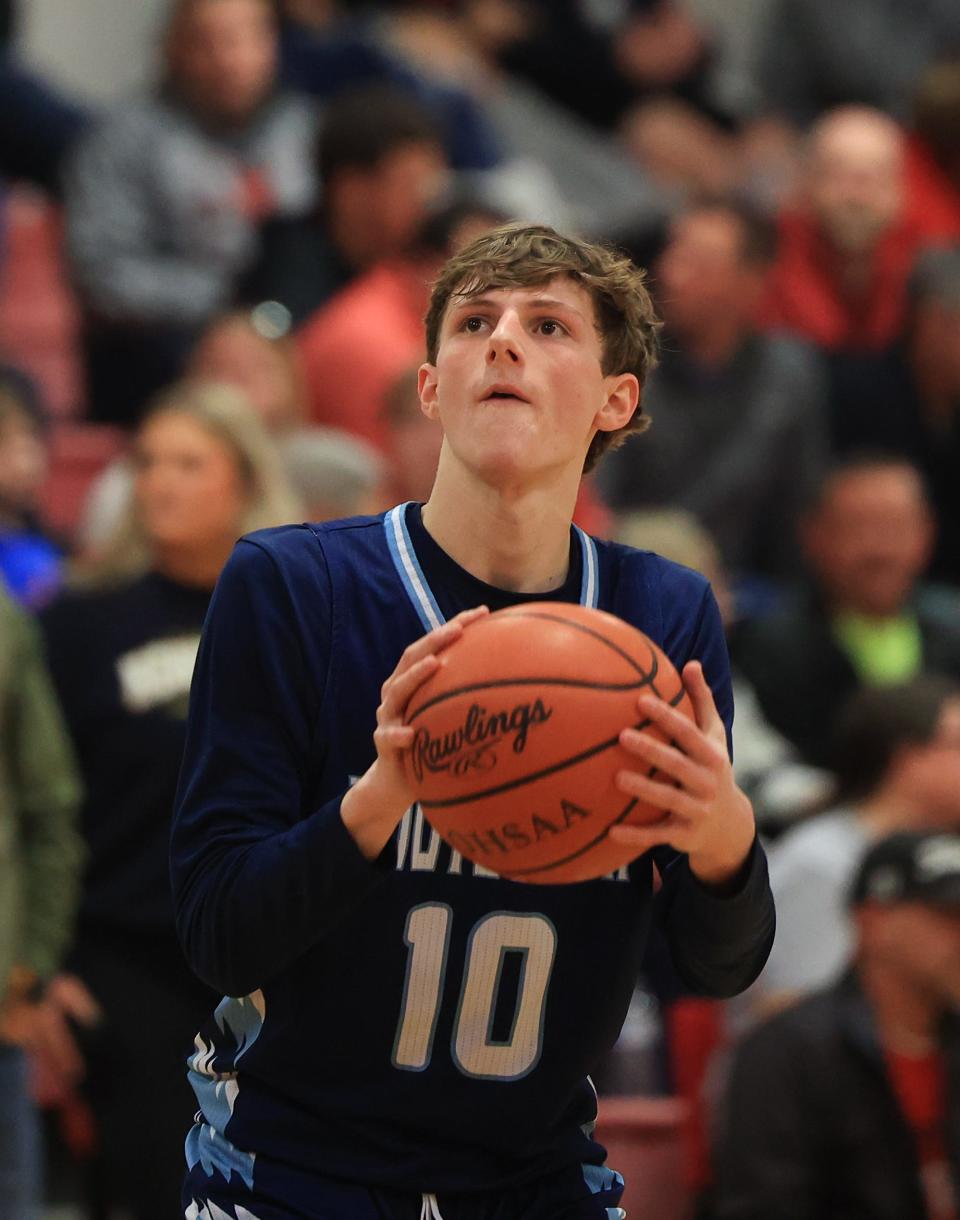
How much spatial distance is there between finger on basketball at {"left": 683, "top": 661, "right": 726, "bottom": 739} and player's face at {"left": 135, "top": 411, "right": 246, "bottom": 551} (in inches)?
106

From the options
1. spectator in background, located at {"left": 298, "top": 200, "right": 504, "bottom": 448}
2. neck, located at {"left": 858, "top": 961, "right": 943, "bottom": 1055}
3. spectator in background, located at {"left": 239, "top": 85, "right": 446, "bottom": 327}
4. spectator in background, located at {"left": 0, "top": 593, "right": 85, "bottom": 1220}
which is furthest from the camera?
spectator in background, located at {"left": 239, "top": 85, "right": 446, "bottom": 327}

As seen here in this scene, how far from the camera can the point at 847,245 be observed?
8992mm

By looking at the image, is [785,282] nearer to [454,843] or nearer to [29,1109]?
[29,1109]

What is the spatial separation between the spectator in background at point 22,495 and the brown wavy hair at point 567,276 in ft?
9.77

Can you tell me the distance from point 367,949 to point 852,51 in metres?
10.2

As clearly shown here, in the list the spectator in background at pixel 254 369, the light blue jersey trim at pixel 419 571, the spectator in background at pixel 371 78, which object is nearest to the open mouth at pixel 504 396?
the light blue jersey trim at pixel 419 571

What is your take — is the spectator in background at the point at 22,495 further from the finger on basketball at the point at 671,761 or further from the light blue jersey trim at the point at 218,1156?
the finger on basketball at the point at 671,761

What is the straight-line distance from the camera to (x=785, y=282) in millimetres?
9258

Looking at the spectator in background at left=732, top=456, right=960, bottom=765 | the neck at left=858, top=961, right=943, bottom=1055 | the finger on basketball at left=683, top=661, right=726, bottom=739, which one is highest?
the finger on basketball at left=683, top=661, right=726, bottom=739

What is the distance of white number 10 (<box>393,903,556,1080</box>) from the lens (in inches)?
111

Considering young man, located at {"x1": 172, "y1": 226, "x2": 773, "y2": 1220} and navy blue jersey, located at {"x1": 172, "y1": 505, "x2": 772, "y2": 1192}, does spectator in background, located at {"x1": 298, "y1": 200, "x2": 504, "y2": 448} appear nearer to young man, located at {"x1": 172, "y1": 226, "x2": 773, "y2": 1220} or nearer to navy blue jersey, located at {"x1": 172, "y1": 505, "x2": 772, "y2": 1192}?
young man, located at {"x1": 172, "y1": 226, "x2": 773, "y2": 1220}

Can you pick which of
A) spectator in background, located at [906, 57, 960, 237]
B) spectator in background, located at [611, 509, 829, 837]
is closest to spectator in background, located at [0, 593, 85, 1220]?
spectator in background, located at [611, 509, 829, 837]

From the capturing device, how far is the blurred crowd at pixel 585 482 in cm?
500

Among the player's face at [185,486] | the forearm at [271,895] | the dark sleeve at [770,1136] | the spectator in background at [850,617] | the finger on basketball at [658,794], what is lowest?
the dark sleeve at [770,1136]
